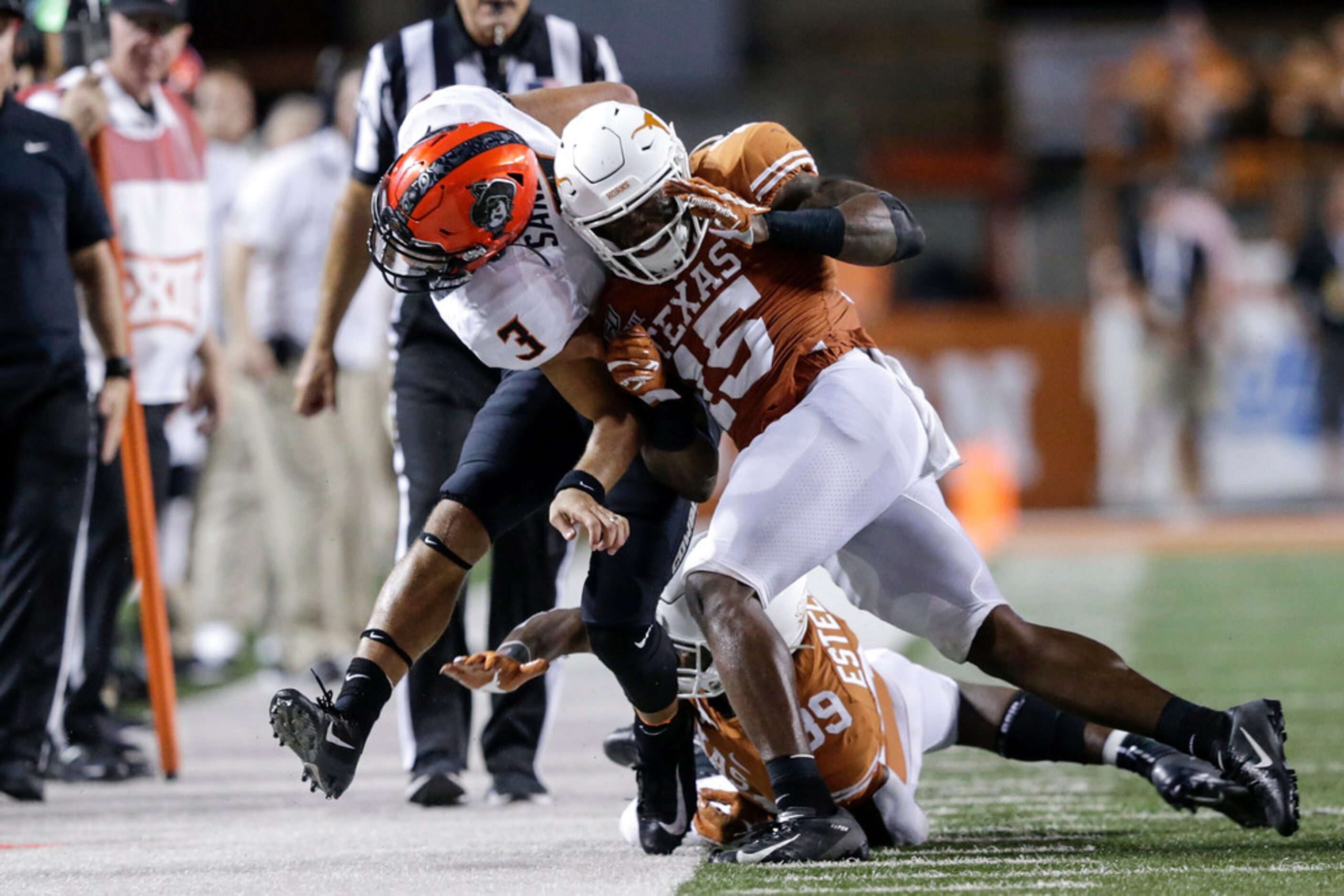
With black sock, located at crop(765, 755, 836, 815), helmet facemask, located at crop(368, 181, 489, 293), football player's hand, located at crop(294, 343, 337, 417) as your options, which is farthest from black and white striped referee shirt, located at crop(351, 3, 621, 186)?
black sock, located at crop(765, 755, 836, 815)

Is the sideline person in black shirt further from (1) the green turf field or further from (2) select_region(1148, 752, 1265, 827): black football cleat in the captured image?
(2) select_region(1148, 752, 1265, 827): black football cleat

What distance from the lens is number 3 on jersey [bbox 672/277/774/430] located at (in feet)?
11.5

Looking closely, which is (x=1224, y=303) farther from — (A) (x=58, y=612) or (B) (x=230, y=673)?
(A) (x=58, y=612)

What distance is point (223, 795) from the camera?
4434mm

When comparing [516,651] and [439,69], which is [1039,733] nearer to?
[516,651]

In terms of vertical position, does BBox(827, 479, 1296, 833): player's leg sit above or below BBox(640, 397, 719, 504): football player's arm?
below

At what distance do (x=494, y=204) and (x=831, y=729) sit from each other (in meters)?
1.09

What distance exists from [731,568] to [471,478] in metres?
0.57

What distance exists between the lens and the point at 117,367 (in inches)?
182

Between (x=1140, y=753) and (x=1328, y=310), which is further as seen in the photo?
(x=1328, y=310)

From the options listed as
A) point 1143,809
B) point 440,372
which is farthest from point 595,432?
point 1143,809

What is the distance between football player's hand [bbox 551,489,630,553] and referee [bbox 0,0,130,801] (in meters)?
1.62

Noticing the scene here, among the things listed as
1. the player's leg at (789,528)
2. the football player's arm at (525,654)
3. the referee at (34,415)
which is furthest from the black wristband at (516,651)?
the referee at (34,415)

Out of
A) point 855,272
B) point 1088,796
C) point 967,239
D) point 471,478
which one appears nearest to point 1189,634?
point 1088,796
